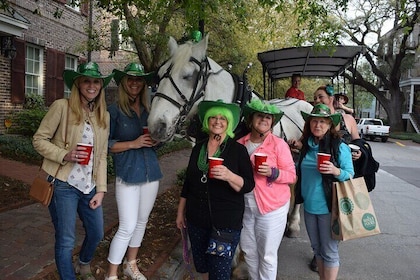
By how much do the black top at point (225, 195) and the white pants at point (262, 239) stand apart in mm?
222

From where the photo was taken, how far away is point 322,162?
9.07ft

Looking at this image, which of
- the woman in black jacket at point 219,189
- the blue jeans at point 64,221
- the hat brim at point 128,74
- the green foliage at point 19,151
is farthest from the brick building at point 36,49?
the woman in black jacket at point 219,189

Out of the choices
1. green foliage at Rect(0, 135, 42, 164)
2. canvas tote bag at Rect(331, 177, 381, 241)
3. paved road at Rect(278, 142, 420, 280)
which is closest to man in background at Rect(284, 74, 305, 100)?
paved road at Rect(278, 142, 420, 280)

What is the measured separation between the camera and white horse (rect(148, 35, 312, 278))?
2.86m

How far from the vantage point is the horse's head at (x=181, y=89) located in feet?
9.36

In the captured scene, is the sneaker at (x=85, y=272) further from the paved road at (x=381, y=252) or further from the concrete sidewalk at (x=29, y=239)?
the paved road at (x=381, y=252)

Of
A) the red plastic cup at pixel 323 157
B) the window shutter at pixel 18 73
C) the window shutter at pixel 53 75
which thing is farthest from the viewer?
the window shutter at pixel 53 75

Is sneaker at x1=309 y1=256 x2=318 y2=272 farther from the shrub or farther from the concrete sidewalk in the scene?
the shrub

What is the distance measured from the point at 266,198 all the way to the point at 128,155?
1.25 m

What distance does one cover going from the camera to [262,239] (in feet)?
9.11

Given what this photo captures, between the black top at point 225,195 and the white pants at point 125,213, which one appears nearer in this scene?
the black top at point 225,195

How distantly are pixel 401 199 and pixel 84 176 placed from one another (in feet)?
24.3

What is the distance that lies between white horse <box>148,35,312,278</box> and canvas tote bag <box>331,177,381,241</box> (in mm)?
1224

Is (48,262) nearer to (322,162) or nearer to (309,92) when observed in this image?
(322,162)
